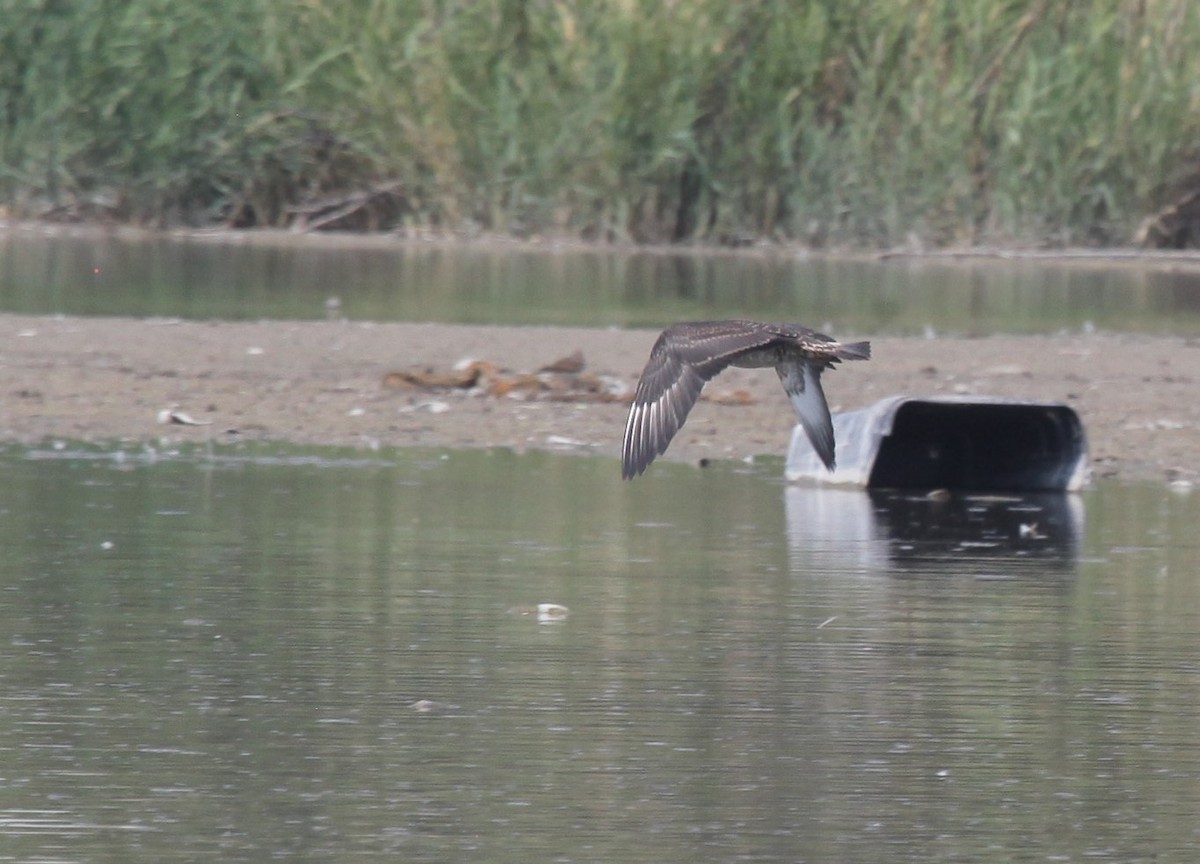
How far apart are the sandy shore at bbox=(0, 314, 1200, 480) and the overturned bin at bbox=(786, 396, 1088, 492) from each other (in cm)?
39

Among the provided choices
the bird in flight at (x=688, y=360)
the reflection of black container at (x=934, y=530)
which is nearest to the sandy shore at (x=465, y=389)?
the reflection of black container at (x=934, y=530)

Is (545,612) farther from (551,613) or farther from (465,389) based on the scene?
(465,389)

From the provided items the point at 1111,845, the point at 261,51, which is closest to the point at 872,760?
the point at 1111,845

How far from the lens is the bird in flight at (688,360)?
7680 millimetres

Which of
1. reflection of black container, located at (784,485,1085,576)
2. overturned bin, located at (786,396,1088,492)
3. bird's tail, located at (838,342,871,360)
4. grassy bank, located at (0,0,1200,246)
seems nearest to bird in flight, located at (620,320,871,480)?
bird's tail, located at (838,342,871,360)

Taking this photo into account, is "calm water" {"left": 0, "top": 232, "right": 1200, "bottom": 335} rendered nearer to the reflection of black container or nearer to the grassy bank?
the grassy bank

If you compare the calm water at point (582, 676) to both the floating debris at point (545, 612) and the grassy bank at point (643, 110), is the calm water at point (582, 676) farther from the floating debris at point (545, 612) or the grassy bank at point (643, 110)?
the grassy bank at point (643, 110)

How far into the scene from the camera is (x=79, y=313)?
593 inches

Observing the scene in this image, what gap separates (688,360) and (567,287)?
10.3 m

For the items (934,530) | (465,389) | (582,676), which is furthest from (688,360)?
(465,389)

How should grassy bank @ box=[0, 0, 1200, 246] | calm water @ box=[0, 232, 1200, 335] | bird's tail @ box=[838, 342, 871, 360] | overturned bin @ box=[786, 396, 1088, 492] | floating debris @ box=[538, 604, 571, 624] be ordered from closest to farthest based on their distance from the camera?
floating debris @ box=[538, 604, 571, 624] < bird's tail @ box=[838, 342, 871, 360] < overturned bin @ box=[786, 396, 1088, 492] < calm water @ box=[0, 232, 1200, 335] < grassy bank @ box=[0, 0, 1200, 246]

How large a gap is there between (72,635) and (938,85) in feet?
48.7

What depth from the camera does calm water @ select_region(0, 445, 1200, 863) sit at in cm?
527

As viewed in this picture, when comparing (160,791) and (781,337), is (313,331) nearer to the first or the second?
(781,337)
